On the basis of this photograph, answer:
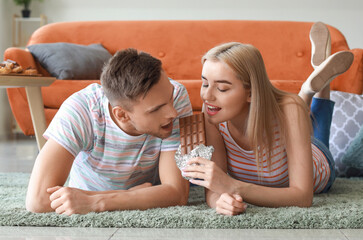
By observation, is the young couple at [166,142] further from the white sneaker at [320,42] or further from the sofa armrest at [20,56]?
the sofa armrest at [20,56]

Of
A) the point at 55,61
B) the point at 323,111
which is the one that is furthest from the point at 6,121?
the point at 323,111

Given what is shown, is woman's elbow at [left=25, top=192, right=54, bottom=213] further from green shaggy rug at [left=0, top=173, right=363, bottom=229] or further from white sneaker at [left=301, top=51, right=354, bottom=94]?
white sneaker at [left=301, top=51, right=354, bottom=94]

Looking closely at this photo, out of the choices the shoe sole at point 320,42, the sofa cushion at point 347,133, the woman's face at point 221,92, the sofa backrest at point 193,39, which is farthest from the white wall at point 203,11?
the woman's face at point 221,92

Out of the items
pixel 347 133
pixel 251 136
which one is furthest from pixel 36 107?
pixel 347 133

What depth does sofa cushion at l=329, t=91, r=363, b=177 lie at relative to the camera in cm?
225

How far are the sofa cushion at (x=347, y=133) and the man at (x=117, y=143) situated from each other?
1.09 metres

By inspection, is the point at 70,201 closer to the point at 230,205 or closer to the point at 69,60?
the point at 230,205

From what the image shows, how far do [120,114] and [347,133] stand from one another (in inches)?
56.9

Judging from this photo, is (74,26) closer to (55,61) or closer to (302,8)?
(55,61)

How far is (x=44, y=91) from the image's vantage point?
2.90m

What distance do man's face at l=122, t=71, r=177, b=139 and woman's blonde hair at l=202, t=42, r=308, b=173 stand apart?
22 cm

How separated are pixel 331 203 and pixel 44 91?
1.98 meters

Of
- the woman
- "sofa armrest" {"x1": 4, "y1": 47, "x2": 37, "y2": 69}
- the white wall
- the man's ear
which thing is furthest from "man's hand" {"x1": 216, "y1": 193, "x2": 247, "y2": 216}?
the white wall

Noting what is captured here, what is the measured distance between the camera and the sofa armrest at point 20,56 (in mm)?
2994
